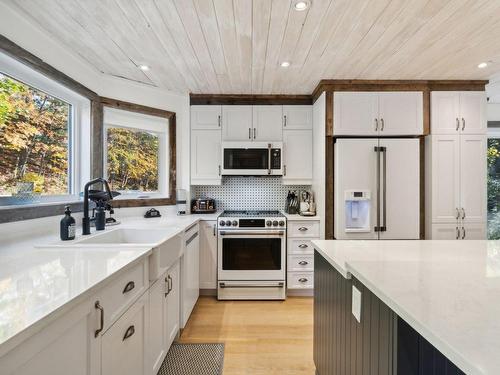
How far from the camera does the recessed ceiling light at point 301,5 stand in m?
1.66

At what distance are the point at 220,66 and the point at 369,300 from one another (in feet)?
7.69

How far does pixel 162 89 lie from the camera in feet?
10.4

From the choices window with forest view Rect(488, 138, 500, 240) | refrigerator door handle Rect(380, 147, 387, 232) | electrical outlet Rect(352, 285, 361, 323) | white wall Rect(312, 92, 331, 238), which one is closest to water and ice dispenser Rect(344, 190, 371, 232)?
refrigerator door handle Rect(380, 147, 387, 232)

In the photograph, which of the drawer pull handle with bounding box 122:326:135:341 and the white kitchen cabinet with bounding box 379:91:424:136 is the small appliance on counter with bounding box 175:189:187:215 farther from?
the white kitchen cabinet with bounding box 379:91:424:136

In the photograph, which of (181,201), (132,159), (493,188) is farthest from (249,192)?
(493,188)

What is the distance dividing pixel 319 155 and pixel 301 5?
1.68m

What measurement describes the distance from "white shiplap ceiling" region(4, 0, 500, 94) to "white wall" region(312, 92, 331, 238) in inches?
14.2

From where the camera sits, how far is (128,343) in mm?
1300

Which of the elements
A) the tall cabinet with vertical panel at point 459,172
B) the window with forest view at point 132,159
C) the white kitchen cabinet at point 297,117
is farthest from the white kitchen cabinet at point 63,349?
the tall cabinet with vertical panel at point 459,172

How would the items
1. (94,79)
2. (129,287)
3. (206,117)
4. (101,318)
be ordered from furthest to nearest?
(206,117)
(94,79)
(129,287)
(101,318)

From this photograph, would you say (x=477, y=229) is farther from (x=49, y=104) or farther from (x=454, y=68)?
(x=49, y=104)

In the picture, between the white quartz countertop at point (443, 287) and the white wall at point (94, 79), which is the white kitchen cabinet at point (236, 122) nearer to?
the white wall at point (94, 79)

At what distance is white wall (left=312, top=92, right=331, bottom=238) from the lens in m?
2.96

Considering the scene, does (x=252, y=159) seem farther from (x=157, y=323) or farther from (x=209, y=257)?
(x=157, y=323)
